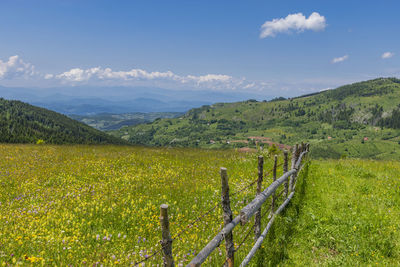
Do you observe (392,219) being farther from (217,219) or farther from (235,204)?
(217,219)

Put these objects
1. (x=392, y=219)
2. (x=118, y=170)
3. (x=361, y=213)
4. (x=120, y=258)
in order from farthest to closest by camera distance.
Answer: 1. (x=118, y=170)
2. (x=361, y=213)
3. (x=392, y=219)
4. (x=120, y=258)

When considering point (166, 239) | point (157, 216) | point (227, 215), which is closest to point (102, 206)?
point (157, 216)

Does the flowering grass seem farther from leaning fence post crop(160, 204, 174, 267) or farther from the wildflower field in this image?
leaning fence post crop(160, 204, 174, 267)

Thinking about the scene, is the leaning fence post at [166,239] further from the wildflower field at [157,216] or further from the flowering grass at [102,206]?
the flowering grass at [102,206]

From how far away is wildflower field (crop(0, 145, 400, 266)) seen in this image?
226 inches

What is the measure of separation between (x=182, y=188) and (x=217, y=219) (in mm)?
3343

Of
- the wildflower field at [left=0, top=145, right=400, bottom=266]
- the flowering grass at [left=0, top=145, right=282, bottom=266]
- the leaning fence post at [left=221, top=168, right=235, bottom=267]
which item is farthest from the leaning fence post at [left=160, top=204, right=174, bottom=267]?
the flowering grass at [left=0, top=145, right=282, bottom=266]

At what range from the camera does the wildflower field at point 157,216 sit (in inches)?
226

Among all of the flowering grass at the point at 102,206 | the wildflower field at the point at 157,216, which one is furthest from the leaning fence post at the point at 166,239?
the flowering grass at the point at 102,206

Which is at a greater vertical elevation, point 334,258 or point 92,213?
point 92,213

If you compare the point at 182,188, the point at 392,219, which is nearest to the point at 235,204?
the point at 182,188

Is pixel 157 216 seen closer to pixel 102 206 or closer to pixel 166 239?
pixel 102 206

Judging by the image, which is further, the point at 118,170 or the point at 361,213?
the point at 118,170

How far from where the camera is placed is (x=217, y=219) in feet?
25.5
